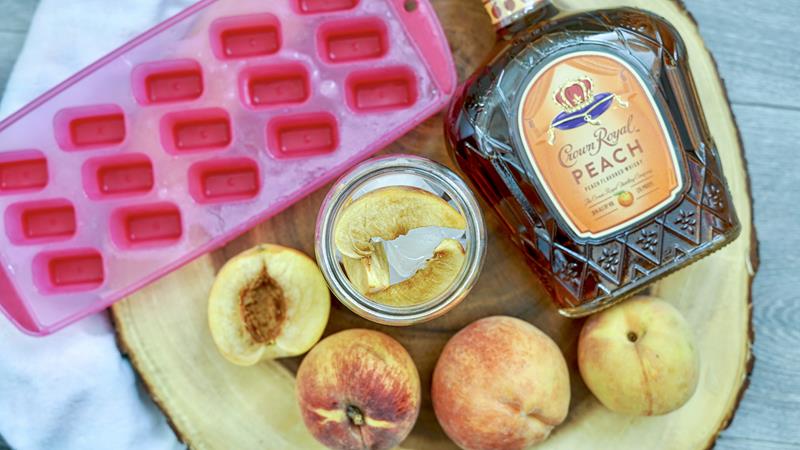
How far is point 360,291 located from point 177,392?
39cm

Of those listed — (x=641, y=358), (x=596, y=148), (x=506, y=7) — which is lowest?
(x=641, y=358)

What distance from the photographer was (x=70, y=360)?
113 centimetres

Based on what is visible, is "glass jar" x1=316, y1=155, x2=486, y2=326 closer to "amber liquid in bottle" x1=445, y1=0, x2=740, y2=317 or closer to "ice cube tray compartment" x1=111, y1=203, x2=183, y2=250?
"amber liquid in bottle" x1=445, y1=0, x2=740, y2=317

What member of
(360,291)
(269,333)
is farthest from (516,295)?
(269,333)

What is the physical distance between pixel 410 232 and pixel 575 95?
31 cm

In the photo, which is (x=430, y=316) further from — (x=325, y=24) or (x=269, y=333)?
(x=325, y=24)

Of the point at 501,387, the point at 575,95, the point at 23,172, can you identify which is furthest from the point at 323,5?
the point at 501,387

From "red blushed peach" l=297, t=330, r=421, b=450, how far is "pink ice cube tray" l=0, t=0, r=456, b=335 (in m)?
0.26

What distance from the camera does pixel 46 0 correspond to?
1.15 m

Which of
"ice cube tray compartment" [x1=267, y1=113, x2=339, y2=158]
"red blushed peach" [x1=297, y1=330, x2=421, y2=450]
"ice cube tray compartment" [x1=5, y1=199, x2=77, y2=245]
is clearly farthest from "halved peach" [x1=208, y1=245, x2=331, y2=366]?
"ice cube tray compartment" [x1=5, y1=199, x2=77, y2=245]

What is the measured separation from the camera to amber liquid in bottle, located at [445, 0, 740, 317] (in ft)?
3.17

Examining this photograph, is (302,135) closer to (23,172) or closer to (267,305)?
(267,305)

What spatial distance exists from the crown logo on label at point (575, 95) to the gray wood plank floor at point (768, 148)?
0.40 m

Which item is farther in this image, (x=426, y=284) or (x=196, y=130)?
(x=196, y=130)
